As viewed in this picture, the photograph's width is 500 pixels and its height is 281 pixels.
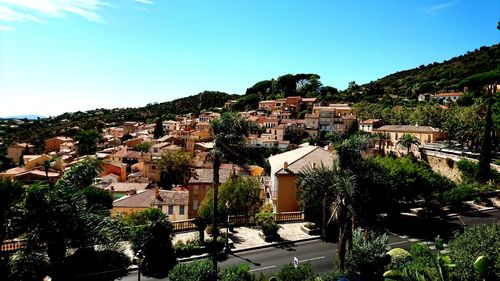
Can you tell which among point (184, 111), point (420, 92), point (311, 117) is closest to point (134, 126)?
point (184, 111)

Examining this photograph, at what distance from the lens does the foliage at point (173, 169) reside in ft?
208

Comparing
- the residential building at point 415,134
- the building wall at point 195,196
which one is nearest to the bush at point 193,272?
the building wall at point 195,196

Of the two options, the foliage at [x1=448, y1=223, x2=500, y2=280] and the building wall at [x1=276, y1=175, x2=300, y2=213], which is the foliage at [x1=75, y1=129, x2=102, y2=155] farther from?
the foliage at [x1=448, y1=223, x2=500, y2=280]

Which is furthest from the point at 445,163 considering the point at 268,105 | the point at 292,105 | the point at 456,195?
the point at 268,105

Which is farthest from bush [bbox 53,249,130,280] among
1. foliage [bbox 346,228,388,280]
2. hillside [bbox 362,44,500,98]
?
hillside [bbox 362,44,500,98]

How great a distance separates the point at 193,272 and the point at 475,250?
11212mm

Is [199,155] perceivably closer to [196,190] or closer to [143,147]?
[143,147]

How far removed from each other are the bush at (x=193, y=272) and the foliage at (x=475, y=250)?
9.91 meters

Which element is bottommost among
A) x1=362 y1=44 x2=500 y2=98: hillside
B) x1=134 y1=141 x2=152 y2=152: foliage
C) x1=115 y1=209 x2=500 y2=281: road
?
x1=134 y1=141 x2=152 y2=152: foliage

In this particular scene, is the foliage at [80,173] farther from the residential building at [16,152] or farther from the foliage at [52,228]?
the residential building at [16,152]

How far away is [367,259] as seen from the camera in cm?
1638

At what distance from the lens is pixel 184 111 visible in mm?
177750

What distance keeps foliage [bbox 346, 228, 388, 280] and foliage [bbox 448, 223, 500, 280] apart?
360 centimetres

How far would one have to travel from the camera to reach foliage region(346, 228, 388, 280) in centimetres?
1631
